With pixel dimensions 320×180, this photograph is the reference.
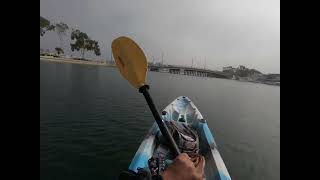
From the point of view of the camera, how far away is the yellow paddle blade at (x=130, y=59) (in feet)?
13.5

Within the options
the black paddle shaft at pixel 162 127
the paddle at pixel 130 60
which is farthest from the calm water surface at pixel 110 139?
the black paddle shaft at pixel 162 127

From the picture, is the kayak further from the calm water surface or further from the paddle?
the calm water surface

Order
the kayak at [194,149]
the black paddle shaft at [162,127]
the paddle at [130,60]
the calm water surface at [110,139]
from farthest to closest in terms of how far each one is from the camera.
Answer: the calm water surface at [110,139], the kayak at [194,149], the paddle at [130,60], the black paddle shaft at [162,127]

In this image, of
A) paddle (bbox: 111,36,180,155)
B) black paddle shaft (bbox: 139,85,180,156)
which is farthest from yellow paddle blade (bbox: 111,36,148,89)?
black paddle shaft (bbox: 139,85,180,156)

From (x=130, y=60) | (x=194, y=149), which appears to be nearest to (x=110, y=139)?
(x=194, y=149)

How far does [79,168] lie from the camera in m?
8.62

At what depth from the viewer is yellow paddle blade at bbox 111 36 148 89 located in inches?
163

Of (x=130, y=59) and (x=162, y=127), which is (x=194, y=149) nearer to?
(x=130, y=59)

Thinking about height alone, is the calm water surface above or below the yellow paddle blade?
below

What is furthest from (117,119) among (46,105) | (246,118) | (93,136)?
(246,118)

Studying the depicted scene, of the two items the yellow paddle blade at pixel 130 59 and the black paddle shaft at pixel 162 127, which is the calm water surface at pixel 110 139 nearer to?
the yellow paddle blade at pixel 130 59
